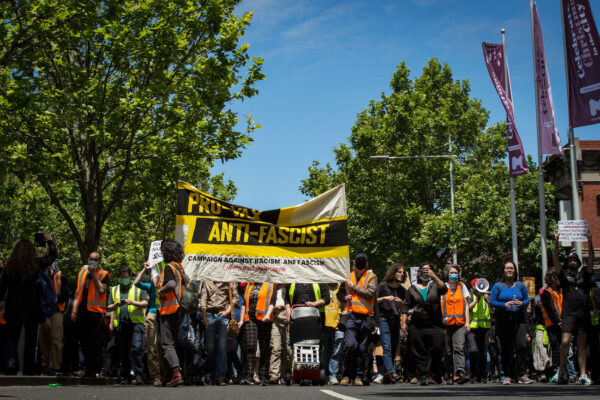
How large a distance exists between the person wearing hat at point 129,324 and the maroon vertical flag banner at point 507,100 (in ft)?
50.9

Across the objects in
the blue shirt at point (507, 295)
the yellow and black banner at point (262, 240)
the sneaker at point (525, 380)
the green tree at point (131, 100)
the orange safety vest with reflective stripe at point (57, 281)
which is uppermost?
the green tree at point (131, 100)

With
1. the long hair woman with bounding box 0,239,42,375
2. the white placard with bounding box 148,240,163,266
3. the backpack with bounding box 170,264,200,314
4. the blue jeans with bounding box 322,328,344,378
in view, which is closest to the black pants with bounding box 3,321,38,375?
the long hair woman with bounding box 0,239,42,375

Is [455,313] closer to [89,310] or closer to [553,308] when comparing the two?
[553,308]

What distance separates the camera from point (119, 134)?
19.0 m

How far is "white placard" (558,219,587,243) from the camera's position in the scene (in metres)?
18.2

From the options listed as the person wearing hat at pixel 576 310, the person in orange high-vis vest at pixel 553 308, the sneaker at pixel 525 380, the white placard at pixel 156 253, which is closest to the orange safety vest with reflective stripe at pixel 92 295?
the white placard at pixel 156 253

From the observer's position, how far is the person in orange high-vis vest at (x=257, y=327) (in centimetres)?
1335

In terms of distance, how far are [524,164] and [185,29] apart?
11.7 m

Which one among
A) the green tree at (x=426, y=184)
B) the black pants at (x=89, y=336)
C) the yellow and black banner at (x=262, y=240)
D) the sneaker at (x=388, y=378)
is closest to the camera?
the yellow and black banner at (x=262, y=240)

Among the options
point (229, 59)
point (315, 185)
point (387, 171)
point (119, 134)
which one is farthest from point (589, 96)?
point (315, 185)

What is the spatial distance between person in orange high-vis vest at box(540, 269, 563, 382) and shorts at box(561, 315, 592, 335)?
0.91 metres

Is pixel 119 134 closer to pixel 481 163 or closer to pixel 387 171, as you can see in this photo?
pixel 387 171

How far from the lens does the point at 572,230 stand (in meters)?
18.3

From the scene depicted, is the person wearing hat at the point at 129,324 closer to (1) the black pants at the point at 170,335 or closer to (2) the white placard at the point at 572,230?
(1) the black pants at the point at 170,335
